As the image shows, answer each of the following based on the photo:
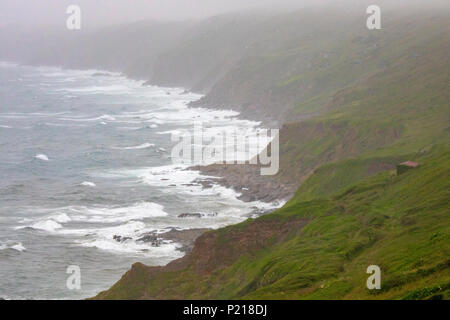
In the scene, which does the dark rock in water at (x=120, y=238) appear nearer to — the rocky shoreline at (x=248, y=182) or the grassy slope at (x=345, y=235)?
the grassy slope at (x=345, y=235)

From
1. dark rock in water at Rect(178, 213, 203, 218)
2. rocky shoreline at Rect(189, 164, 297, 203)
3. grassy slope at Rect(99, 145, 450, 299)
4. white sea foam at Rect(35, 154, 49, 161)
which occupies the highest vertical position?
white sea foam at Rect(35, 154, 49, 161)

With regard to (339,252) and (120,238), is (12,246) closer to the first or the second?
(120,238)

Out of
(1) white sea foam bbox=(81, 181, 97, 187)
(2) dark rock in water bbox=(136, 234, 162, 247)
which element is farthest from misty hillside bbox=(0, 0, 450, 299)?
(1) white sea foam bbox=(81, 181, 97, 187)

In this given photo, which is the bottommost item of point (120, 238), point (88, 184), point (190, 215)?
point (120, 238)

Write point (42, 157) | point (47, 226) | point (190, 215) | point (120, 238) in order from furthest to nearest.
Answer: point (42, 157)
point (190, 215)
point (47, 226)
point (120, 238)

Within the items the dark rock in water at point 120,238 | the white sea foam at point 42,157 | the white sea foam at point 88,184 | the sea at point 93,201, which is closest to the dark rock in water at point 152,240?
the sea at point 93,201

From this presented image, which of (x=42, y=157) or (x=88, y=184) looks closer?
(x=88, y=184)

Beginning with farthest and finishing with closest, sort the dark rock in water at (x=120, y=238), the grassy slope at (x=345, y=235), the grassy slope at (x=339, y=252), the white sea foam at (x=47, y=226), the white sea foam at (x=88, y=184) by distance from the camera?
the white sea foam at (x=88, y=184) → the white sea foam at (x=47, y=226) → the dark rock in water at (x=120, y=238) → the grassy slope at (x=345, y=235) → the grassy slope at (x=339, y=252)

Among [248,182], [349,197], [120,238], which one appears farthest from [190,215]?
[349,197]

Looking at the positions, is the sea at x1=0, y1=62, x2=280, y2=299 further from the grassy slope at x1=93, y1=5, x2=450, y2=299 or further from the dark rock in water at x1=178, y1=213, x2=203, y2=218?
the grassy slope at x1=93, y1=5, x2=450, y2=299
